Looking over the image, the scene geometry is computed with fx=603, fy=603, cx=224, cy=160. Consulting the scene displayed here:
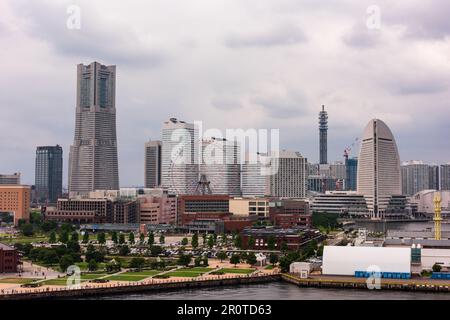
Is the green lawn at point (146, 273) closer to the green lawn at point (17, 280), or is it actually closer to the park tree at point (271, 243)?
the green lawn at point (17, 280)

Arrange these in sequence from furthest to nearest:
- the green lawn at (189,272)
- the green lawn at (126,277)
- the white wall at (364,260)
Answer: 1. the green lawn at (189,272)
2. the white wall at (364,260)
3. the green lawn at (126,277)

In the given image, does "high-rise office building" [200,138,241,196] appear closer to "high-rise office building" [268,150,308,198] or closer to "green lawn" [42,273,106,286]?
"high-rise office building" [268,150,308,198]

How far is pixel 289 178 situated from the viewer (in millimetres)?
32562

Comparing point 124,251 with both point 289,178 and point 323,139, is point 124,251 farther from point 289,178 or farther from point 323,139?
point 323,139

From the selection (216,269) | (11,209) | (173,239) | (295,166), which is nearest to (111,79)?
(295,166)

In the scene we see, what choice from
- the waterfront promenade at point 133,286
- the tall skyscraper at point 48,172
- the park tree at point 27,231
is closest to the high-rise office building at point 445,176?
the tall skyscraper at point 48,172

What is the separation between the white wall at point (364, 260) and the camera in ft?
30.8

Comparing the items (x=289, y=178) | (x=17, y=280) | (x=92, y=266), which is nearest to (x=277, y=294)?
(x=92, y=266)

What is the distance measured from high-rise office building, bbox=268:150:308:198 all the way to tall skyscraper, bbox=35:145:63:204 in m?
17.0

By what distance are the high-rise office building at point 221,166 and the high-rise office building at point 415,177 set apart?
18920 millimetres

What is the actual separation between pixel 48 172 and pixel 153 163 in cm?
751

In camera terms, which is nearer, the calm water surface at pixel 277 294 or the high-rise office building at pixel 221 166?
the calm water surface at pixel 277 294
